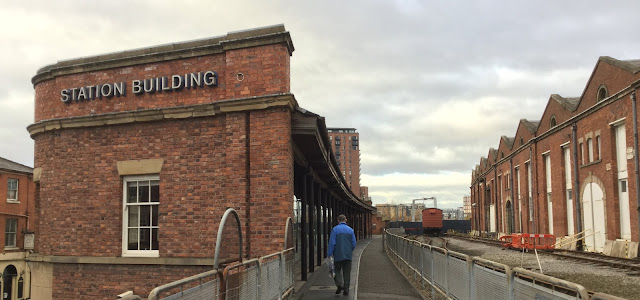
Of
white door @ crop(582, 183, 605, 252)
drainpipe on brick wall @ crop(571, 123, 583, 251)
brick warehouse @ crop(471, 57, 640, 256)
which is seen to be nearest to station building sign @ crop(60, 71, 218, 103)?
brick warehouse @ crop(471, 57, 640, 256)

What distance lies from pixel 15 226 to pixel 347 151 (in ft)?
513

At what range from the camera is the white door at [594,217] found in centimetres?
2434

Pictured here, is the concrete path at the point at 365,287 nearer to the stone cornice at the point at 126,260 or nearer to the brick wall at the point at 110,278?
the stone cornice at the point at 126,260

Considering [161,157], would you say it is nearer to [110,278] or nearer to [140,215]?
[140,215]

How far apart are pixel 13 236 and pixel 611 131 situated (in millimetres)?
38075

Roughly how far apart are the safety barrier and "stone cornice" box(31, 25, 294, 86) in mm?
5290

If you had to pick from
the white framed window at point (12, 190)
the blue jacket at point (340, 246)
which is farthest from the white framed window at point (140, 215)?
the white framed window at point (12, 190)

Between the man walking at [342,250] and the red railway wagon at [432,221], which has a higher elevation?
the man walking at [342,250]

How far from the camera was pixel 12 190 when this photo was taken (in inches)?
1388

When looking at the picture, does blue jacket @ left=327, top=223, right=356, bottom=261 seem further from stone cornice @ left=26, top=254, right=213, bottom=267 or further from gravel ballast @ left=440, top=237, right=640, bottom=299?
gravel ballast @ left=440, top=237, right=640, bottom=299

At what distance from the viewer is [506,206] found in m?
45.0

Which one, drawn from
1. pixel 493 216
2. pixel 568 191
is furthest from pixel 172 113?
pixel 493 216

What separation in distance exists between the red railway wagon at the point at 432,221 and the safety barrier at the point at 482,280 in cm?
4532

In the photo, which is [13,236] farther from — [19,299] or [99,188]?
[99,188]
